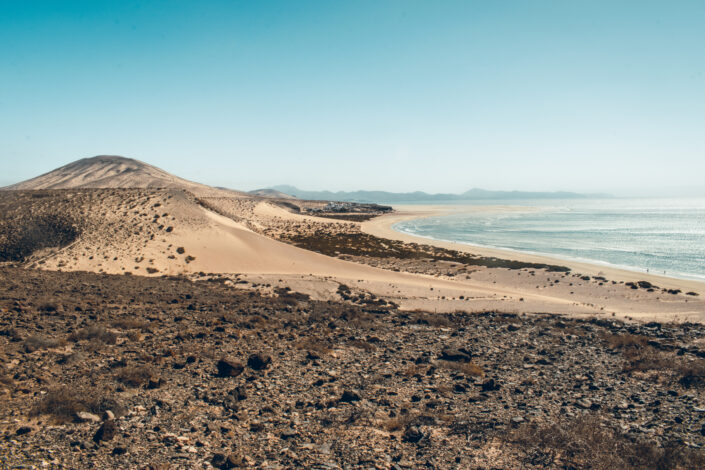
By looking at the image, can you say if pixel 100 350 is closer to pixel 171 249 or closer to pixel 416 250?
pixel 171 249

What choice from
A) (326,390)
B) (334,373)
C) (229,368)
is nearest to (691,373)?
(334,373)

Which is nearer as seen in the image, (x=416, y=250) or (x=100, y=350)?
(x=100, y=350)

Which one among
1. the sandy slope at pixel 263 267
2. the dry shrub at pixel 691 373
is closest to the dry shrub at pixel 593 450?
the dry shrub at pixel 691 373

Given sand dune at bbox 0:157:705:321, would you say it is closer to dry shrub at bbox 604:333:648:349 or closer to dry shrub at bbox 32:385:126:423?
dry shrub at bbox 604:333:648:349

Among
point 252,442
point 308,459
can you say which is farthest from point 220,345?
point 308,459

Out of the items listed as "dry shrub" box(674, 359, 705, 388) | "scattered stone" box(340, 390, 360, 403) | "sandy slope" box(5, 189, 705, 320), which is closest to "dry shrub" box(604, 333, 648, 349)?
"dry shrub" box(674, 359, 705, 388)

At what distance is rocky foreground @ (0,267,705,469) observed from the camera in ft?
24.0

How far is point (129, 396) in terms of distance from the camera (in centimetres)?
892

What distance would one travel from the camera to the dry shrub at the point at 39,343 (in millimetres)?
10673

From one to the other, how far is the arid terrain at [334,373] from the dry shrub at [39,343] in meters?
0.05

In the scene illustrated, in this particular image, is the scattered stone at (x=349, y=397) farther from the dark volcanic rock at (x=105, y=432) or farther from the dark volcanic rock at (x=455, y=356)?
the dark volcanic rock at (x=105, y=432)

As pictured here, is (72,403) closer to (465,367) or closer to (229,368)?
(229,368)

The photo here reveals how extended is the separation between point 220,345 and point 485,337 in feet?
33.8

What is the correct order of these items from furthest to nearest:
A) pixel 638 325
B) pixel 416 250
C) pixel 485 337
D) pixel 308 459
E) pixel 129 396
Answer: pixel 416 250 < pixel 638 325 < pixel 485 337 < pixel 129 396 < pixel 308 459
